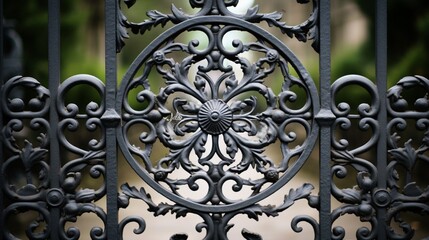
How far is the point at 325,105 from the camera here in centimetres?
236

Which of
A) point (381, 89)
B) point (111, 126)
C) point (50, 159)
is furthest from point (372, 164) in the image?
point (50, 159)

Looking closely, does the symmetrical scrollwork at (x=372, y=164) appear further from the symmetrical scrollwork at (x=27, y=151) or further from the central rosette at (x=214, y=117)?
the symmetrical scrollwork at (x=27, y=151)

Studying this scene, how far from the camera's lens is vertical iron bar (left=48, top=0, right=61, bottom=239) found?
236 centimetres

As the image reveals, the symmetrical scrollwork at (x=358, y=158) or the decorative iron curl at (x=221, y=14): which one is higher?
the decorative iron curl at (x=221, y=14)

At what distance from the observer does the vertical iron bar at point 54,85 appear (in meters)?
2.36

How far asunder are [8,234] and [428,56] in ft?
7.63

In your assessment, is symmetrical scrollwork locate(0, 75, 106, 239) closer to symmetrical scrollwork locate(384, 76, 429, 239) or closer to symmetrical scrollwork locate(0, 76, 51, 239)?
symmetrical scrollwork locate(0, 76, 51, 239)

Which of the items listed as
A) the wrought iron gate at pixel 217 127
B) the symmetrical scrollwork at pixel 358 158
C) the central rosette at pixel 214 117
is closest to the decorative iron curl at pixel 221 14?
the wrought iron gate at pixel 217 127

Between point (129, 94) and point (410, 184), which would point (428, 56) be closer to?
point (410, 184)

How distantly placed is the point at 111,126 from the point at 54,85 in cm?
31

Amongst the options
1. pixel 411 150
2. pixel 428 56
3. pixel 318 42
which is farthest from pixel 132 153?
pixel 428 56

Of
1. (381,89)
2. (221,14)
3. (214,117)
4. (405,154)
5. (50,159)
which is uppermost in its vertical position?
(221,14)

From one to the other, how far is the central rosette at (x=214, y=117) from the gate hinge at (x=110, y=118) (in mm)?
359

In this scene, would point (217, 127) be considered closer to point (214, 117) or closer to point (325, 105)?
point (214, 117)
